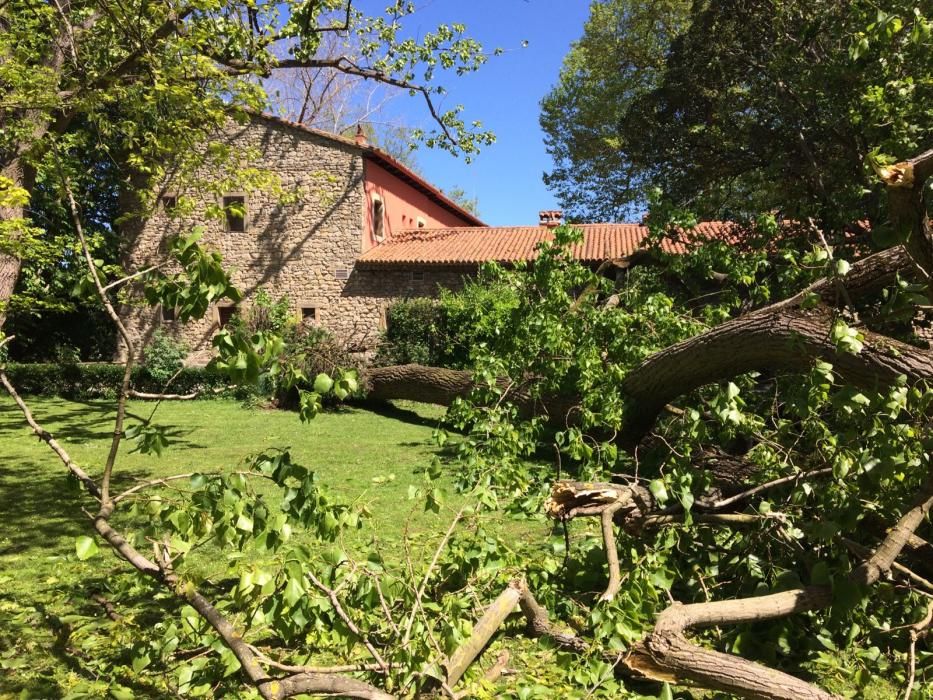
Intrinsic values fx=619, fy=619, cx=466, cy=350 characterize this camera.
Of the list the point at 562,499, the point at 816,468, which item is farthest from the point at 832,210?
the point at 562,499

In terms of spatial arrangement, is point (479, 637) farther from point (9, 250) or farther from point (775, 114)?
point (775, 114)

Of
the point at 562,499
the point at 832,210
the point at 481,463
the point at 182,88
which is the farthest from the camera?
the point at 832,210

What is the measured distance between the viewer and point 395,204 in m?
19.7

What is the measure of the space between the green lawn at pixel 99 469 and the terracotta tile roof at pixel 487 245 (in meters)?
4.60

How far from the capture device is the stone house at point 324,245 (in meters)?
17.2

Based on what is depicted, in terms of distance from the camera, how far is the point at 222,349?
1.71m

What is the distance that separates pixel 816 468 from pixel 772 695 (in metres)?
1.50

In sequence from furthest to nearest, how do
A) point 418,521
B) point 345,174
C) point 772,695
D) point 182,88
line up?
point 345,174, point 182,88, point 418,521, point 772,695

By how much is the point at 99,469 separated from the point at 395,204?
14.1 meters

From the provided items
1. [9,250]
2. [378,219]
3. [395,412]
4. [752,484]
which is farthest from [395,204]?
[752,484]

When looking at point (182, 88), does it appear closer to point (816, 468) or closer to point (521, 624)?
point (521, 624)

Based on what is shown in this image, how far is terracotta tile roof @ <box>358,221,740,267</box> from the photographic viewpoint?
16.6 metres

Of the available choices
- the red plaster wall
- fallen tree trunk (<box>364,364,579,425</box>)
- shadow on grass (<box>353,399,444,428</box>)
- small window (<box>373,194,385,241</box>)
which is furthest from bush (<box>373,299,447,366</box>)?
small window (<box>373,194,385,241</box>)

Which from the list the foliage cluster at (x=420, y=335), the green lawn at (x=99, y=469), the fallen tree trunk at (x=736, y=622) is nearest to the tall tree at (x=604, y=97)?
the foliage cluster at (x=420, y=335)
